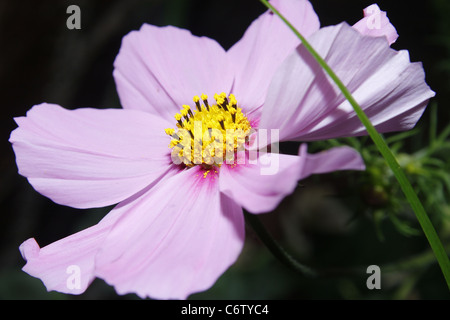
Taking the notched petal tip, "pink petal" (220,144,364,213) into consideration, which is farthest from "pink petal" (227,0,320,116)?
the notched petal tip

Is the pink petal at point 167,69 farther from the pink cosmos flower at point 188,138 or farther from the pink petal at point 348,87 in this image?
the pink petal at point 348,87

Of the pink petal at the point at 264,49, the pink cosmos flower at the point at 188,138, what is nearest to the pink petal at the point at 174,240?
the pink cosmos flower at the point at 188,138

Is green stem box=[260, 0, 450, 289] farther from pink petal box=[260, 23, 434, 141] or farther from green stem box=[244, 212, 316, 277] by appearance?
green stem box=[244, 212, 316, 277]

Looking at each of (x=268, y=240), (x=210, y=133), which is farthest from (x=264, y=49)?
(x=268, y=240)

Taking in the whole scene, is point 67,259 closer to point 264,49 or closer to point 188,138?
point 188,138

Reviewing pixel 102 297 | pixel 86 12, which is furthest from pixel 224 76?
pixel 86 12

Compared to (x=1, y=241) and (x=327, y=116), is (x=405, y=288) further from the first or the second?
(x=1, y=241)
